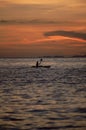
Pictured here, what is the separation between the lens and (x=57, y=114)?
19328mm

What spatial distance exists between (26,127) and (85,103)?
330 inches

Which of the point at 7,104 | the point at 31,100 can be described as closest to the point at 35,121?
the point at 7,104

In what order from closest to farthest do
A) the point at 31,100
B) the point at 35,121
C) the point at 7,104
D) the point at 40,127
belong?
the point at 40,127 < the point at 35,121 < the point at 7,104 < the point at 31,100

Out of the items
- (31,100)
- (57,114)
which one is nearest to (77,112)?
(57,114)

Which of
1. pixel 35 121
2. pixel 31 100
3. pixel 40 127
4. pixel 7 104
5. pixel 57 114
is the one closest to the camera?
pixel 40 127

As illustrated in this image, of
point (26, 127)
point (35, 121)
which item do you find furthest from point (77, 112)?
point (26, 127)

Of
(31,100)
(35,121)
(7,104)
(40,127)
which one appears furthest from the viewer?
(31,100)

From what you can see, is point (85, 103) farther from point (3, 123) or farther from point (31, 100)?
point (3, 123)

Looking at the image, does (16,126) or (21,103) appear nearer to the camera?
(16,126)

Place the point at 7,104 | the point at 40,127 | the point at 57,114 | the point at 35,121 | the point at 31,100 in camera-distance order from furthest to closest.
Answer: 1. the point at 31,100
2. the point at 7,104
3. the point at 57,114
4. the point at 35,121
5. the point at 40,127

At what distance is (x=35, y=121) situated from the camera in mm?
17469

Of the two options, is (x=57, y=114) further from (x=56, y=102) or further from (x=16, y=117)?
(x=56, y=102)

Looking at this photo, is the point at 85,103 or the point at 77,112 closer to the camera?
the point at 77,112

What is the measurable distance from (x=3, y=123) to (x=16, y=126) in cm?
98
